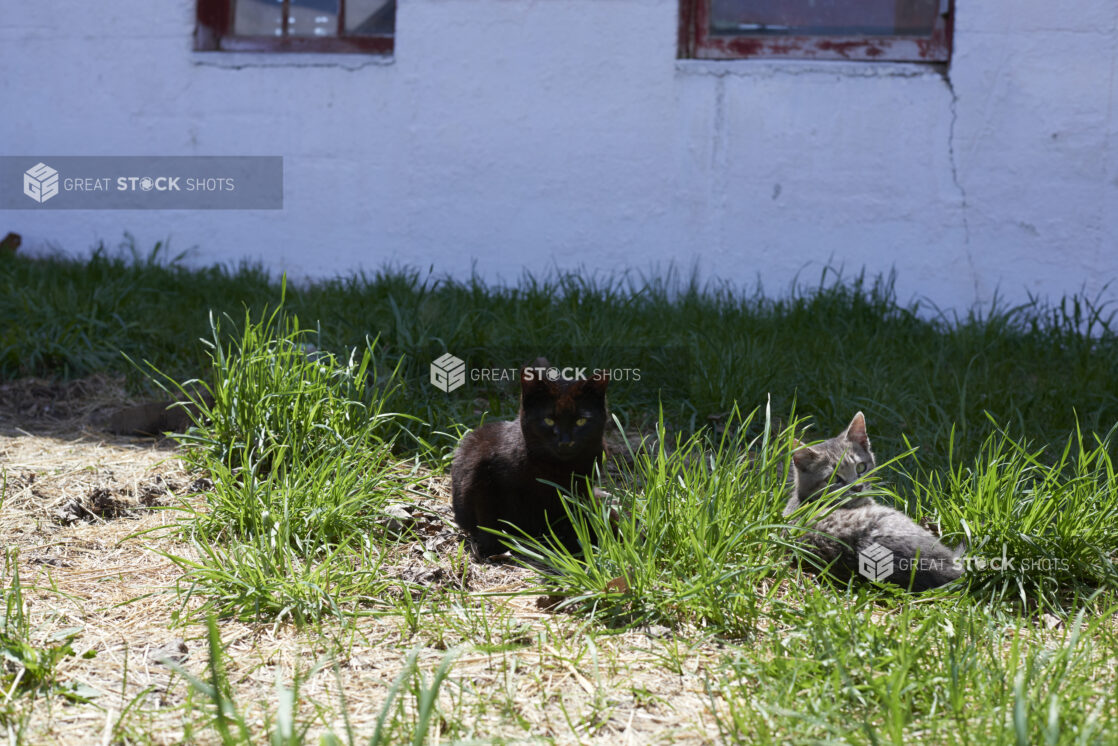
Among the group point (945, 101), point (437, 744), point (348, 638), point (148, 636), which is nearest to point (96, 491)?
point (148, 636)

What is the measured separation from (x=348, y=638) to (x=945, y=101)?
4856 mm

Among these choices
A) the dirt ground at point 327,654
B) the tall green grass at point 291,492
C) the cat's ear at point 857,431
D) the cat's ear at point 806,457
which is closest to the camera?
the dirt ground at point 327,654

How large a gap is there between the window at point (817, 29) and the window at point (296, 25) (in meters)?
2.05

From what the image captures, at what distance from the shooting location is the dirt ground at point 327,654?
1830 millimetres

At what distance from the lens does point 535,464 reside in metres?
2.89

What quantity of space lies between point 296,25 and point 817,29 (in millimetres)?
3487

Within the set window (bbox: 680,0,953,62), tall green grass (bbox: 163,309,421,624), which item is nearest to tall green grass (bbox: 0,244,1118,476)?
tall green grass (bbox: 163,309,421,624)

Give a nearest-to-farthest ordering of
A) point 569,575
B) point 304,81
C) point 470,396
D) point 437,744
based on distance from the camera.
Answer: point 437,744 < point 569,575 < point 470,396 < point 304,81

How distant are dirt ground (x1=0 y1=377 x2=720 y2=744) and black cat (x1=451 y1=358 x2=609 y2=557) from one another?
0.17 m

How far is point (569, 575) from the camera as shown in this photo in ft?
7.89

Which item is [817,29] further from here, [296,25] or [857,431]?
[857,431]

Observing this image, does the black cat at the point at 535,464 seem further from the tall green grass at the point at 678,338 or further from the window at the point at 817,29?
the window at the point at 817,29

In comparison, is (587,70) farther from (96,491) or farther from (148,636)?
(148,636)

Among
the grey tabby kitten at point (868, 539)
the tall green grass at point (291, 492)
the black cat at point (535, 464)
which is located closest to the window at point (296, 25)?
the tall green grass at point (291, 492)
